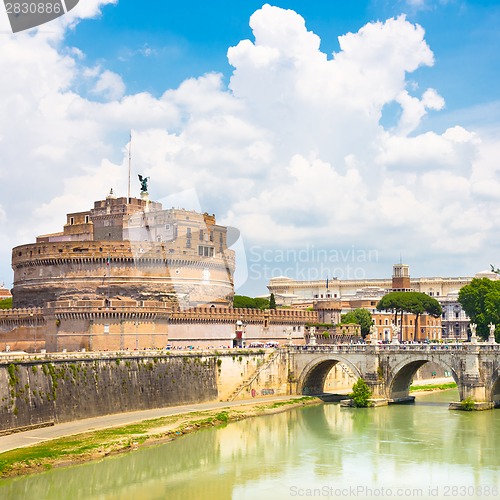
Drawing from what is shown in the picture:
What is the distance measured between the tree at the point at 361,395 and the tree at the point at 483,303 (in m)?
26.5

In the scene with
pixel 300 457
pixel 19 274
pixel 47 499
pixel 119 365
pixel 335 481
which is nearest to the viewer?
pixel 47 499

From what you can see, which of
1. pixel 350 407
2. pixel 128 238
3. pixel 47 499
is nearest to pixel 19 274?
pixel 128 238

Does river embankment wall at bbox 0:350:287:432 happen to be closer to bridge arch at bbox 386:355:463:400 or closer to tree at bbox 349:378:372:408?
tree at bbox 349:378:372:408

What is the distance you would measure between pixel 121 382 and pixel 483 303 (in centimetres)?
4321

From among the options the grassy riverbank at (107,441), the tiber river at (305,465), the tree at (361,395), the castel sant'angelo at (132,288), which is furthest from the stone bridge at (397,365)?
the grassy riverbank at (107,441)

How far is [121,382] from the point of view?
44.9 meters

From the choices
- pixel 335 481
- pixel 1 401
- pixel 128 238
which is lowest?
pixel 335 481

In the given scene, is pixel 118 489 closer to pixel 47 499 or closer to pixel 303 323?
pixel 47 499

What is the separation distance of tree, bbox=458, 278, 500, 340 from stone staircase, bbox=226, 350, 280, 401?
2614 cm

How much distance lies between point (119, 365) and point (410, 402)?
65.7 feet


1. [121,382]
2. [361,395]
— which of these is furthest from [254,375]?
[121,382]

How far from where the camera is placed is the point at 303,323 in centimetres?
7538

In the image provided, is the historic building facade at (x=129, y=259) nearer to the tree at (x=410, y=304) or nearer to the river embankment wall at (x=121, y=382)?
the river embankment wall at (x=121, y=382)

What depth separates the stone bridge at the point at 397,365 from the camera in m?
48.3
